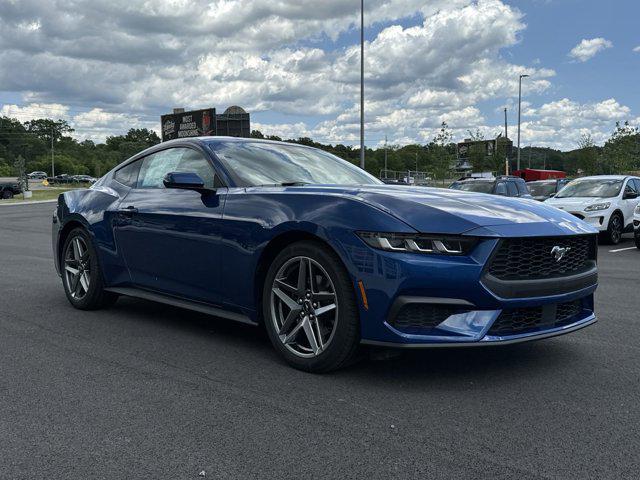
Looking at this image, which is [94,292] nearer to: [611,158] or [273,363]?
[273,363]

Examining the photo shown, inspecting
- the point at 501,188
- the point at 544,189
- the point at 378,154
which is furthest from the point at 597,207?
the point at 378,154

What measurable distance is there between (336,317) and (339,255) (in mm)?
358

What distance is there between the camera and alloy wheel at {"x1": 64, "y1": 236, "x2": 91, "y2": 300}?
5.71m

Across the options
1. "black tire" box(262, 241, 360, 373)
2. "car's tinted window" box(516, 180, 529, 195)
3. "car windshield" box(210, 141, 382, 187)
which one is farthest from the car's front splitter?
"car's tinted window" box(516, 180, 529, 195)

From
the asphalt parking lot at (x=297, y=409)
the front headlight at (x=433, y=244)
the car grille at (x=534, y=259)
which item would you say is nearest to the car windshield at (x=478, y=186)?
the asphalt parking lot at (x=297, y=409)

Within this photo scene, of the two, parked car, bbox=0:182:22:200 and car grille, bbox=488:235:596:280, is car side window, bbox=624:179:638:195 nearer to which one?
car grille, bbox=488:235:596:280

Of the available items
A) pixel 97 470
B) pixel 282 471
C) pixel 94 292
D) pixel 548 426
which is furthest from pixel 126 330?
pixel 548 426

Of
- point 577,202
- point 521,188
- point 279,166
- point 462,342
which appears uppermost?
point 279,166

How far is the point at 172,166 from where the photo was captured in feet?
16.9

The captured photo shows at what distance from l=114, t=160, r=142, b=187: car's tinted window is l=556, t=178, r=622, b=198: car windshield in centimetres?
1154

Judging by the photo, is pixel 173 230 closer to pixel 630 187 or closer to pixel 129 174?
pixel 129 174

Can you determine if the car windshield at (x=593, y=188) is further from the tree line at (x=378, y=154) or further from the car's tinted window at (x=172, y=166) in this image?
the tree line at (x=378, y=154)

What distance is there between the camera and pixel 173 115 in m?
57.9

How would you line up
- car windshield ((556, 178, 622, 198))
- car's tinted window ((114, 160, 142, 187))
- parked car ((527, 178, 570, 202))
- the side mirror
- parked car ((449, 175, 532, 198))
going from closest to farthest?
the side mirror < car's tinted window ((114, 160, 142, 187)) < car windshield ((556, 178, 622, 198)) < parked car ((449, 175, 532, 198)) < parked car ((527, 178, 570, 202))
